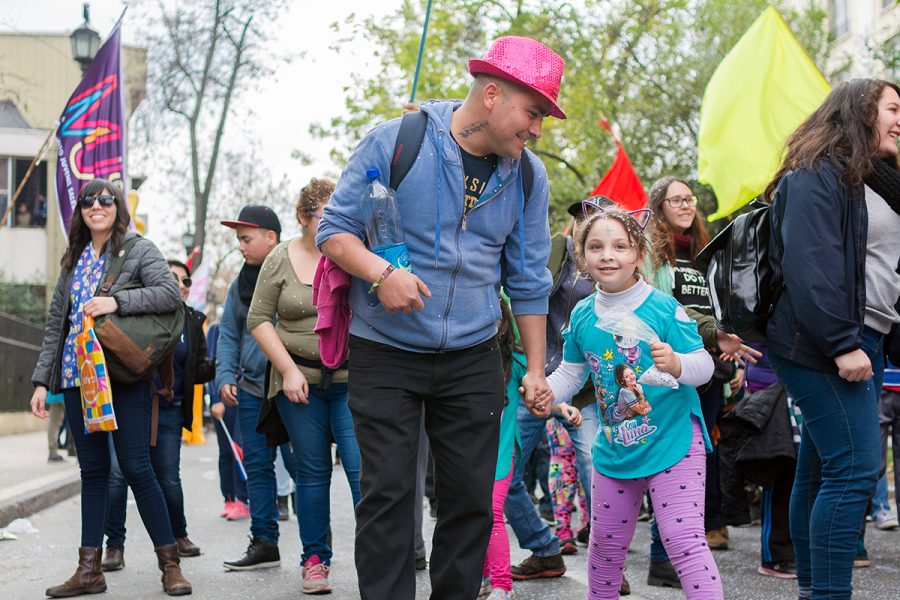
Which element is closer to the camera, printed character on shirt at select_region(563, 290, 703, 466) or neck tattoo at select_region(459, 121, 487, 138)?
neck tattoo at select_region(459, 121, 487, 138)

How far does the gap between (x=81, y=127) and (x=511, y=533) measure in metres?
5.09

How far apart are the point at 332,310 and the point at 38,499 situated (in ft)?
22.9

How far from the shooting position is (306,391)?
5.65m

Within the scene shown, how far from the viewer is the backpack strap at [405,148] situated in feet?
12.0

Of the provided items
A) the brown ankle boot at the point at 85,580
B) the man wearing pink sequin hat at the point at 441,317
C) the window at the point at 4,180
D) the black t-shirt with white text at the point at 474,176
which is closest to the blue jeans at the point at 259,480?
the brown ankle boot at the point at 85,580

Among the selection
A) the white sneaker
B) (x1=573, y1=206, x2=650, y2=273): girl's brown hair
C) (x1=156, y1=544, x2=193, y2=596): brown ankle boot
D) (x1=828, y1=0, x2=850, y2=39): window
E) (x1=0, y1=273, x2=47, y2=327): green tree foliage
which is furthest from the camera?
(x1=828, y1=0, x2=850, y2=39): window

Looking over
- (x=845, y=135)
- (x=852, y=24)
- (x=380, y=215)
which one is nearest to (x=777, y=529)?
(x=845, y=135)

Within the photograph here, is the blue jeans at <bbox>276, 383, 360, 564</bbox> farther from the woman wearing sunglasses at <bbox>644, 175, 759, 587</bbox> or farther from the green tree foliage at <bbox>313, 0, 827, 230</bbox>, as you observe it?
the green tree foliage at <bbox>313, 0, 827, 230</bbox>

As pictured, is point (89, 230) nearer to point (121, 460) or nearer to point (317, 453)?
point (121, 460)

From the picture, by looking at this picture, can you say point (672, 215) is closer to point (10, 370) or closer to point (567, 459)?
point (567, 459)

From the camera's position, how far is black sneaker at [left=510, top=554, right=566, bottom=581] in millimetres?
5883

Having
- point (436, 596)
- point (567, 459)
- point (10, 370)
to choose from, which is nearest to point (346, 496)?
point (567, 459)

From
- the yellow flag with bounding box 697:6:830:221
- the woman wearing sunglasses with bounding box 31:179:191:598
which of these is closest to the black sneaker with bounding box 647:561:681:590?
the woman wearing sunglasses with bounding box 31:179:191:598

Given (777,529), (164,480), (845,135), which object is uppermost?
(845,135)
